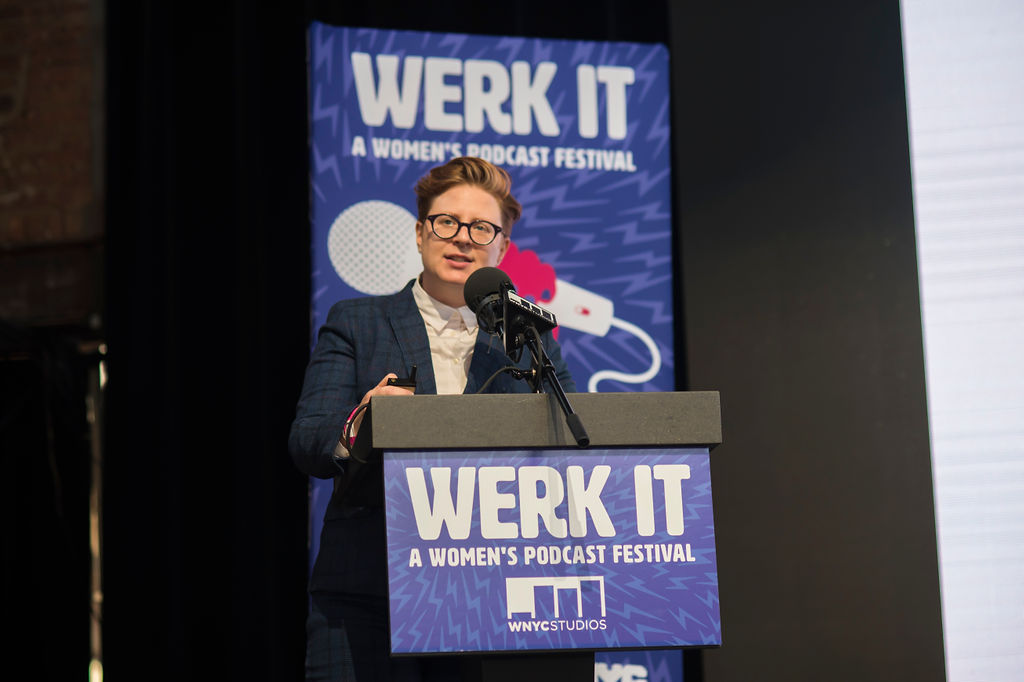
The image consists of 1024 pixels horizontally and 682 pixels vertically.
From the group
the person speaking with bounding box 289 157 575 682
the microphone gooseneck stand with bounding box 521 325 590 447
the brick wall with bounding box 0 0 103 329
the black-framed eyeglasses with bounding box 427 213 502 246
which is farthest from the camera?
the brick wall with bounding box 0 0 103 329

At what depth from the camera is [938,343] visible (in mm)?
2947

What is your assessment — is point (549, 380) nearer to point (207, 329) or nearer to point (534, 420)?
point (534, 420)

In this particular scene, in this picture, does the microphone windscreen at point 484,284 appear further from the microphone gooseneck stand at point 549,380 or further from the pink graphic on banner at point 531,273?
the pink graphic on banner at point 531,273

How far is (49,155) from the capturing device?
3756 millimetres

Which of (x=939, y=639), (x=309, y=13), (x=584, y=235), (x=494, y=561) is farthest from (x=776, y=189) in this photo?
(x=494, y=561)

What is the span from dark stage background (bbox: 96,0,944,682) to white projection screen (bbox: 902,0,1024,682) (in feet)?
0.18

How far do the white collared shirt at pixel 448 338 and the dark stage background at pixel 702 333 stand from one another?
1107 millimetres

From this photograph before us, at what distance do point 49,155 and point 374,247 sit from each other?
61.8 inches

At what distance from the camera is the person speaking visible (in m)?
1.67

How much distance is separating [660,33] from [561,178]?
2.31 feet

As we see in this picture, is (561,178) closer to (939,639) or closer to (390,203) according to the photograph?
(390,203)

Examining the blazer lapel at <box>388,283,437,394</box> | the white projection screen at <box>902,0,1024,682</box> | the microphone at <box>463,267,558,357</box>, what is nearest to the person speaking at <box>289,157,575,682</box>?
the blazer lapel at <box>388,283,437,394</box>

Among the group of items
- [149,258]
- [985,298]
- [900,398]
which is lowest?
[900,398]

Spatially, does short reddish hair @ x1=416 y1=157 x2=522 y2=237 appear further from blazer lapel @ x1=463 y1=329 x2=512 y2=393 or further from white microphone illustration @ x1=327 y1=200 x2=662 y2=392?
white microphone illustration @ x1=327 y1=200 x2=662 y2=392
